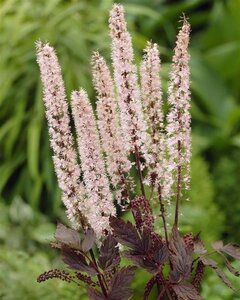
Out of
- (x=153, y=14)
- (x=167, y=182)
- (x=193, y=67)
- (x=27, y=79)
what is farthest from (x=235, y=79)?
(x=167, y=182)

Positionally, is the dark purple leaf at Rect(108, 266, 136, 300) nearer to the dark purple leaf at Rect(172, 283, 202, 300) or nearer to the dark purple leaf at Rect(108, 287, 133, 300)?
the dark purple leaf at Rect(108, 287, 133, 300)

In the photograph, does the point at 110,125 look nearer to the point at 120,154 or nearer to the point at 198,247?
the point at 120,154

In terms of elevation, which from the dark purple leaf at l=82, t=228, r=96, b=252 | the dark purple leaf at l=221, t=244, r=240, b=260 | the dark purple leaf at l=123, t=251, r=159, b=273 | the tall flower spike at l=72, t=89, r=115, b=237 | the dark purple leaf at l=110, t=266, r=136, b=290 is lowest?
the dark purple leaf at l=110, t=266, r=136, b=290

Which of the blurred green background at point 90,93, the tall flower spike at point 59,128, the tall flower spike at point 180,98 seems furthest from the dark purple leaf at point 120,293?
the blurred green background at point 90,93

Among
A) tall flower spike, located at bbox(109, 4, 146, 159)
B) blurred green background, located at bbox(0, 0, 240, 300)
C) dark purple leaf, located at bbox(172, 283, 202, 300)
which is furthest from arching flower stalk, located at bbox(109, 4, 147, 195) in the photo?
blurred green background, located at bbox(0, 0, 240, 300)

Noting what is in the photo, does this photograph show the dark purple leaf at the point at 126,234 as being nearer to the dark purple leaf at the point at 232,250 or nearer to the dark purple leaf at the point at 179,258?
the dark purple leaf at the point at 179,258

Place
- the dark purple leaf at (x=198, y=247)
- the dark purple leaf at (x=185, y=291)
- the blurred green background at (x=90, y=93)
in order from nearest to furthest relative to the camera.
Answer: the dark purple leaf at (x=185, y=291)
the dark purple leaf at (x=198, y=247)
the blurred green background at (x=90, y=93)
